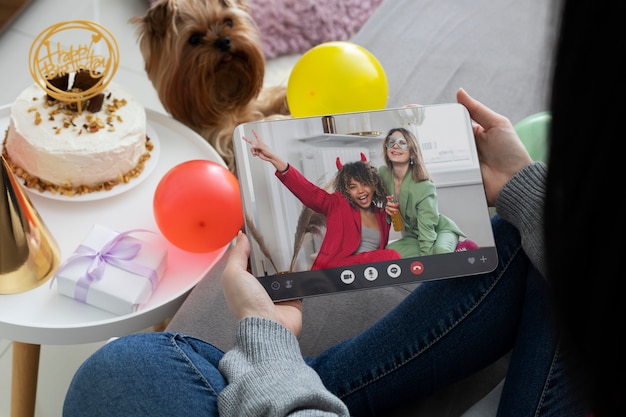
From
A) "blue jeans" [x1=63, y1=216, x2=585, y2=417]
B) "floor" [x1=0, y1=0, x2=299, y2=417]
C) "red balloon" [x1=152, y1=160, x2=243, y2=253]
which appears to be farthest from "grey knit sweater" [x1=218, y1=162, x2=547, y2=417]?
"floor" [x1=0, y1=0, x2=299, y2=417]

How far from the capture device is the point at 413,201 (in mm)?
1021

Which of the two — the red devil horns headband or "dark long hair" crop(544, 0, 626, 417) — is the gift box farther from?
"dark long hair" crop(544, 0, 626, 417)

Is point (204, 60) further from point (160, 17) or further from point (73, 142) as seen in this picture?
point (73, 142)

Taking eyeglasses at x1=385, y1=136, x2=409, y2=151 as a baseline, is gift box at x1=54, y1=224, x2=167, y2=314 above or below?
below

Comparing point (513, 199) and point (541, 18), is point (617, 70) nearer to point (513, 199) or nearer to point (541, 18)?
point (513, 199)

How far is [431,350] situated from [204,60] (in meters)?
0.84

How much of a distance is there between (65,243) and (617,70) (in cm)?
107

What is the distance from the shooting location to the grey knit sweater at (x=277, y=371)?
802 mm

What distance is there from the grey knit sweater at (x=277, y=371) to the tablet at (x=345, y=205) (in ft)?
0.22

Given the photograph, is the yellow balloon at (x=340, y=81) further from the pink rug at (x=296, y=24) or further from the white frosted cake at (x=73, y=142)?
the pink rug at (x=296, y=24)

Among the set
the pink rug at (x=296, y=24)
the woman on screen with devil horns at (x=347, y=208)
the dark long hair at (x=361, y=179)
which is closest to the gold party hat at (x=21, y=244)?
the woman on screen with devil horns at (x=347, y=208)

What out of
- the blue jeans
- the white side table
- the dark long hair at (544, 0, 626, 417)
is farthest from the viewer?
the white side table

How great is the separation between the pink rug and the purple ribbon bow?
43.1 inches

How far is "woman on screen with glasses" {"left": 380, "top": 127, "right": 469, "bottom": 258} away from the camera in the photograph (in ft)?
3.25
